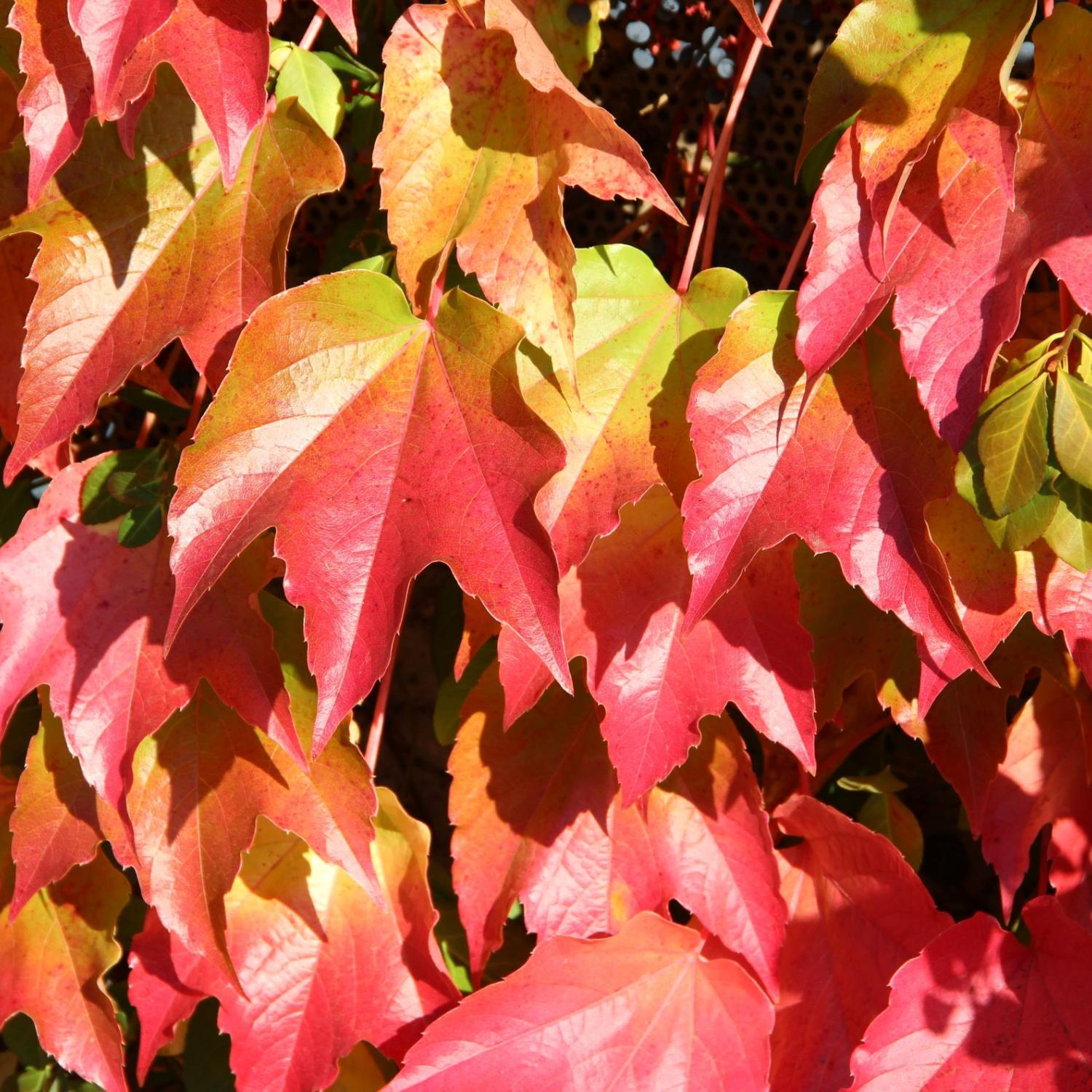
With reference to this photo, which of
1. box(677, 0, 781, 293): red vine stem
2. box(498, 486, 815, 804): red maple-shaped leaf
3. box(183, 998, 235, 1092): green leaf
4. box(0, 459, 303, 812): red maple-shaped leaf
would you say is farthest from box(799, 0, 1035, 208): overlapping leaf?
box(183, 998, 235, 1092): green leaf

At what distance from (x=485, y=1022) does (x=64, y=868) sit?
1.05ft

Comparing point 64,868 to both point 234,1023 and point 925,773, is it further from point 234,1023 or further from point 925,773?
point 925,773

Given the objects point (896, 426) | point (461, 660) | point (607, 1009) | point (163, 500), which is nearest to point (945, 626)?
point (896, 426)

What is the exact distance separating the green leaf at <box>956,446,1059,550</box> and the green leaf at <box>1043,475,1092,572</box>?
14 millimetres

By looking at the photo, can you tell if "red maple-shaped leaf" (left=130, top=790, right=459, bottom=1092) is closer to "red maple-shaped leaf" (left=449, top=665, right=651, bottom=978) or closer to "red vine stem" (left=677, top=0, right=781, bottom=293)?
"red maple-shaped leaf" (left=449, top=665, right=651, bottom=978)


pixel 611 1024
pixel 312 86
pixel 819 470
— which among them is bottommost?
pixel 611 1024

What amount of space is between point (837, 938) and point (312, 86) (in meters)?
0.71

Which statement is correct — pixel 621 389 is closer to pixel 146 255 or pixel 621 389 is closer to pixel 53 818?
pixel 146 255

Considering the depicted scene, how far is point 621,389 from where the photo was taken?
63 cm

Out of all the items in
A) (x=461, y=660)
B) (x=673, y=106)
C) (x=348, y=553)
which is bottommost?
(x=461, y=660)

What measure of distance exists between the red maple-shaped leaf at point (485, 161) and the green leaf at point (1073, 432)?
9.1 inches

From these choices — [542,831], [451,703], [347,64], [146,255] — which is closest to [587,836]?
[542,831]

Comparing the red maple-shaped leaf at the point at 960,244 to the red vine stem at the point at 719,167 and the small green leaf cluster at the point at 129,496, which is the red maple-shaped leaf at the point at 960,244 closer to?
the red vine stem at the point at 719,167

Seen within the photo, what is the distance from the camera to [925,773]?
3.07 feet
